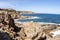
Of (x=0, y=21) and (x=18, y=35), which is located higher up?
(x=0, y=21)

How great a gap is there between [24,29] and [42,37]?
9.84 feet

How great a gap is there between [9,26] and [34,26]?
3.39 m

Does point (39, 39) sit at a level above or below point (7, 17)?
below

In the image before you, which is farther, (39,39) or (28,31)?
(28,31)

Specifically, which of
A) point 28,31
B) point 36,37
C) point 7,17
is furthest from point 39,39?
point 7,17

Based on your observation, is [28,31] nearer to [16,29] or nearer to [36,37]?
[36,37]

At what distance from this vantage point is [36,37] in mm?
18156

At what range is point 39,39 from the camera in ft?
59.5

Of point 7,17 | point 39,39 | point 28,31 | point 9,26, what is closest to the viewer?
point 39,39

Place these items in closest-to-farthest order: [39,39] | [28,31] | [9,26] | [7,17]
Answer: [39,39], [28,31], [9,26], [7,17]

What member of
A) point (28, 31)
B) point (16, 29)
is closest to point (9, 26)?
point (16, 29)

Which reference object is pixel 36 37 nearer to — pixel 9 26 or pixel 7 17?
pixel 9 26

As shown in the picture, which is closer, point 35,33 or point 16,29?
point 35,33

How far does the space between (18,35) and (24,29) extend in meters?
1.03
